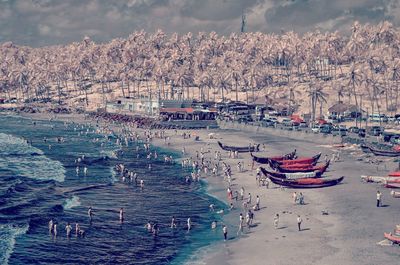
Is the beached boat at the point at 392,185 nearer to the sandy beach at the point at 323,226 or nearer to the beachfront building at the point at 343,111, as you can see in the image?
the sandy beach at the point at 323,226

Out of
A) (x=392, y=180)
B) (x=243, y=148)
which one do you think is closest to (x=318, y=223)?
(x=392, y=180)

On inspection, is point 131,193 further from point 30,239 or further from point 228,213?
point 30,239

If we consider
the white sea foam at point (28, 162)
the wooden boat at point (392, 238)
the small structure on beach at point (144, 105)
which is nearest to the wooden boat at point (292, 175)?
the wooden boat at point (392, 238)

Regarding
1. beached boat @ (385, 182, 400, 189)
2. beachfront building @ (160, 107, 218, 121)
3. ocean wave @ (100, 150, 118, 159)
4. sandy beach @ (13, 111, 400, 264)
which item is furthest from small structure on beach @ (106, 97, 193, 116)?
beached boat @ (385, 182, 400, 189)

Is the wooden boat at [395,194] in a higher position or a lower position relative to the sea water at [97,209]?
higher

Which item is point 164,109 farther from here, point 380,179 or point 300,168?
point 380,179

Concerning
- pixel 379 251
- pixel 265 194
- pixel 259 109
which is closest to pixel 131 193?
pixel 265 194
